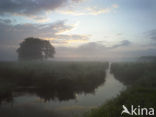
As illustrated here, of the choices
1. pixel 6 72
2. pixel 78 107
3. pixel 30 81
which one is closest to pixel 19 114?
pixel 78 107

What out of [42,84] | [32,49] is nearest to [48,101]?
[42,84]

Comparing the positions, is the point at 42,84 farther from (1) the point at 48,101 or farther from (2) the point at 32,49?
(2) the point at 32,49

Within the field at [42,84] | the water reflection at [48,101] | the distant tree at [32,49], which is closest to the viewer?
the water reflection at [48,101]

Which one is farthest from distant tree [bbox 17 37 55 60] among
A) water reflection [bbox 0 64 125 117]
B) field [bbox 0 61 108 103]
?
water reflection [bbox 0 64 125 117]

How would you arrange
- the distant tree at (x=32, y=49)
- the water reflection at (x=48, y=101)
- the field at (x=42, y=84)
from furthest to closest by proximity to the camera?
the distant tree at (x=32, y=49)
the field at (x=42, y=84)
the water reflection at (x=48, y=101)

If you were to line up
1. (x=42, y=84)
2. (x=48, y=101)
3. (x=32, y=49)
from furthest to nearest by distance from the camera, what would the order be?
(x=32, y=49), (x=42, y=84), (x=48, y=101)

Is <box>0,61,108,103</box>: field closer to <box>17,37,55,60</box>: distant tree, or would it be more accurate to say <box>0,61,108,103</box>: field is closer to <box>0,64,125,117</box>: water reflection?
<box>0,64,125,117</box>: water reflection

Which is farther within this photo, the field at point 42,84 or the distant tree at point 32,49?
the distant tree at point 32,49

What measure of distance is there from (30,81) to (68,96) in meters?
6.87

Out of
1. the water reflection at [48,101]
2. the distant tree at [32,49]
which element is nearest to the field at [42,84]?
the water reflection at [48,101]

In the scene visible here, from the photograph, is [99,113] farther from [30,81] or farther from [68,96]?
[30,81]

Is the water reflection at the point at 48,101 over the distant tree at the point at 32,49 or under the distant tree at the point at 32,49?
under

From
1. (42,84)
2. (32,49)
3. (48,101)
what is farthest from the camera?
(32,49)

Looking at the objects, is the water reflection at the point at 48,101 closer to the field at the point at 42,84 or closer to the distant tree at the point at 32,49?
the field at the point at 42,84
